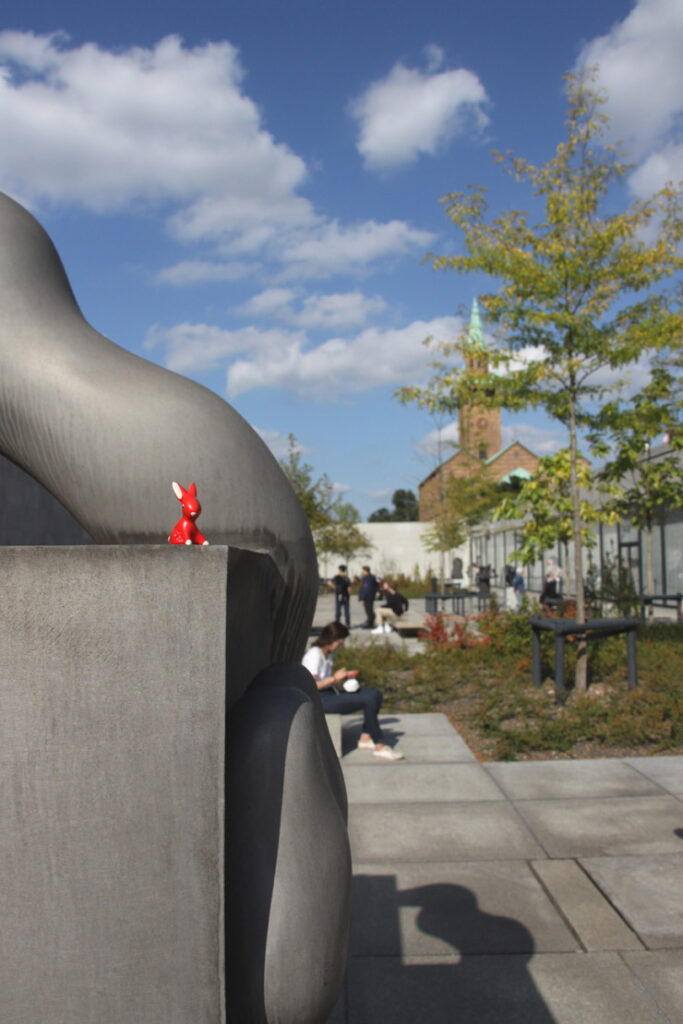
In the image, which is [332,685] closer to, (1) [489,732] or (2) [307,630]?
(1) [489,732]

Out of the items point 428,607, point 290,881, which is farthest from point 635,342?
point 428,607

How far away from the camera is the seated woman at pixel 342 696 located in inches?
267

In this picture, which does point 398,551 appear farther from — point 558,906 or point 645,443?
point 558,906

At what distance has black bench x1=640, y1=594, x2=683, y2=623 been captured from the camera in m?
13.8

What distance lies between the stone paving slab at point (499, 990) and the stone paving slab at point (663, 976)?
3 cm

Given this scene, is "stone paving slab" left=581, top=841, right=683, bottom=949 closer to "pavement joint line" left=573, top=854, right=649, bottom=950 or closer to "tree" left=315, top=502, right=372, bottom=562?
"pavement joint line" left=573, top=854, right=649, bottom=950

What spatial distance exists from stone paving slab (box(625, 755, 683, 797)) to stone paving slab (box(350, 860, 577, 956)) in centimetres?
192

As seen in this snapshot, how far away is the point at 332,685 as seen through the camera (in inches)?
276

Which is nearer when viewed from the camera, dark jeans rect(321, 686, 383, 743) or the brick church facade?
dark jeans rect(321, 686, 383, 743)

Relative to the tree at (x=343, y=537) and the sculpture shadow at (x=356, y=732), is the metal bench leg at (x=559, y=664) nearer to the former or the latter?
the sculpture shadow at (x=356, y=732)

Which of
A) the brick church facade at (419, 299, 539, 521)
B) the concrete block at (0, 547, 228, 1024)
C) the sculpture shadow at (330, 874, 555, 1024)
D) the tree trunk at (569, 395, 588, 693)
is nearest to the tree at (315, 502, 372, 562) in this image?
the brick church facade at (419, 299, 539, 521)

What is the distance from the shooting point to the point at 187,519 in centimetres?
188

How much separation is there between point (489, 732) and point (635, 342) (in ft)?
15.5

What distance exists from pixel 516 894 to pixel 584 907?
0.33 m
